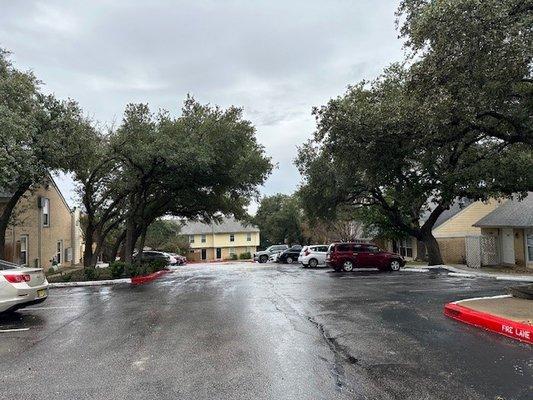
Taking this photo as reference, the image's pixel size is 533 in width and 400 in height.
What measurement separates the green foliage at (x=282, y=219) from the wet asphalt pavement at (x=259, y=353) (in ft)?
166

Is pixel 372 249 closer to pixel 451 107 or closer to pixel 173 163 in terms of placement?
pixel 173 163

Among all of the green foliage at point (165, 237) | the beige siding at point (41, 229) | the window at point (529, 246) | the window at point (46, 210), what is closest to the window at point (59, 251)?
the beige siding at point (41, 229)

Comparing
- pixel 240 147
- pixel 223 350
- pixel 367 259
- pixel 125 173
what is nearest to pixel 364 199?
pixel 367 259

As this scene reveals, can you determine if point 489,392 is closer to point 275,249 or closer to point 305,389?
point 305,389

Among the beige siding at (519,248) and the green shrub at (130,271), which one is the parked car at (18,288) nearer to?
the green shrub at (130,271)

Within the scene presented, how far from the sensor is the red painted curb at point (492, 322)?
802 cm

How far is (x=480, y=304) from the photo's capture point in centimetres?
1095

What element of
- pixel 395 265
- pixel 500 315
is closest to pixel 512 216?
pixel 395 265

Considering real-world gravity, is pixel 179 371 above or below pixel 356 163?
below

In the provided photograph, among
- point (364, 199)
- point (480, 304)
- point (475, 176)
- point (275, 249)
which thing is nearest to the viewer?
point (480, 304)

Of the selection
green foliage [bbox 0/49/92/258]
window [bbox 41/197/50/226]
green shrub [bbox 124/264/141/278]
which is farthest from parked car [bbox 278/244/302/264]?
green foliage [bbox 0/49/92/258]

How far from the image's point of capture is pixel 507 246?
91.0 ft

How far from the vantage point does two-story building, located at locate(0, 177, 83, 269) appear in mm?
26844

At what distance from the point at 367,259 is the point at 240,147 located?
9.43 metres
